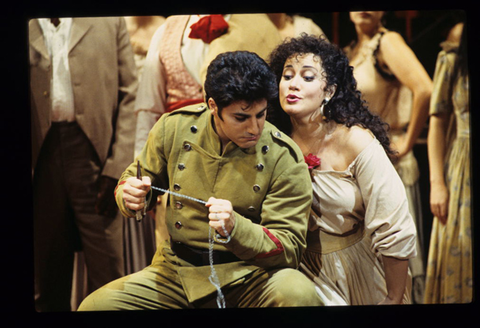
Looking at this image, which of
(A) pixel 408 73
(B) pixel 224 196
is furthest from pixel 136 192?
(A) pixel 408 73

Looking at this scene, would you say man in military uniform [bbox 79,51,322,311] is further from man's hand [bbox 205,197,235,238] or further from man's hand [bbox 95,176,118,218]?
man's hand [bbox 95,176,118,218]

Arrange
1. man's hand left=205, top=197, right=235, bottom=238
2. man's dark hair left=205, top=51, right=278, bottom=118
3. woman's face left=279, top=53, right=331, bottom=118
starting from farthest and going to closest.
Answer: woman's face left=279, top=53, right=331, bottom=118 < man's dark hair left=205, top=51, right=278, bottom=118 < man's hand left=205, top=197, right=235, bottom=238

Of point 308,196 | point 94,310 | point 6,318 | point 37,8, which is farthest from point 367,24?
point 6,318

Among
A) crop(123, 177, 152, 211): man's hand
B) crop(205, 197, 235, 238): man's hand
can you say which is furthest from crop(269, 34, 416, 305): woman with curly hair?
crop(123, 177, 152, 211): man's hand

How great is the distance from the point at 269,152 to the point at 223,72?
0.39 m

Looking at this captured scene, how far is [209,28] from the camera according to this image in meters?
2.60

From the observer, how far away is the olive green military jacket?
238cm

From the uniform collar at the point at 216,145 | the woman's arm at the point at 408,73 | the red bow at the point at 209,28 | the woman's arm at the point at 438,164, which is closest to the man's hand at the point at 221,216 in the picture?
the uniform collar at the point at 216,145

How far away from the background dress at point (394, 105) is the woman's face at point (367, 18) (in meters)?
0.06

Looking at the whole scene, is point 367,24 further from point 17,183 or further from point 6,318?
point 6,318

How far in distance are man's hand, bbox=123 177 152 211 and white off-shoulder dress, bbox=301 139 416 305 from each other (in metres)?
0.75

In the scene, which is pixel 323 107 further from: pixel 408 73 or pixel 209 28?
pixel 209 28

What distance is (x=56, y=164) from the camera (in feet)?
8.61

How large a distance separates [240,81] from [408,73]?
85 centimetres
